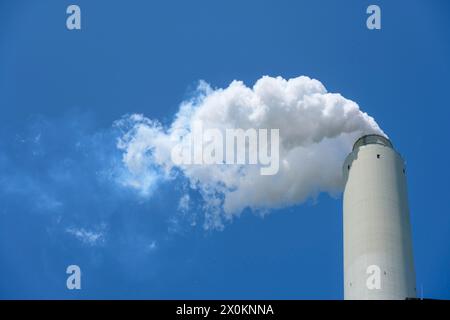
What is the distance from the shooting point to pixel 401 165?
82812 mm

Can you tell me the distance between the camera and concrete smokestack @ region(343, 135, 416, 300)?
75.1m

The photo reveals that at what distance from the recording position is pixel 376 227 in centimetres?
7738

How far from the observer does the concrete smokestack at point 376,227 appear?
75.1 metres
